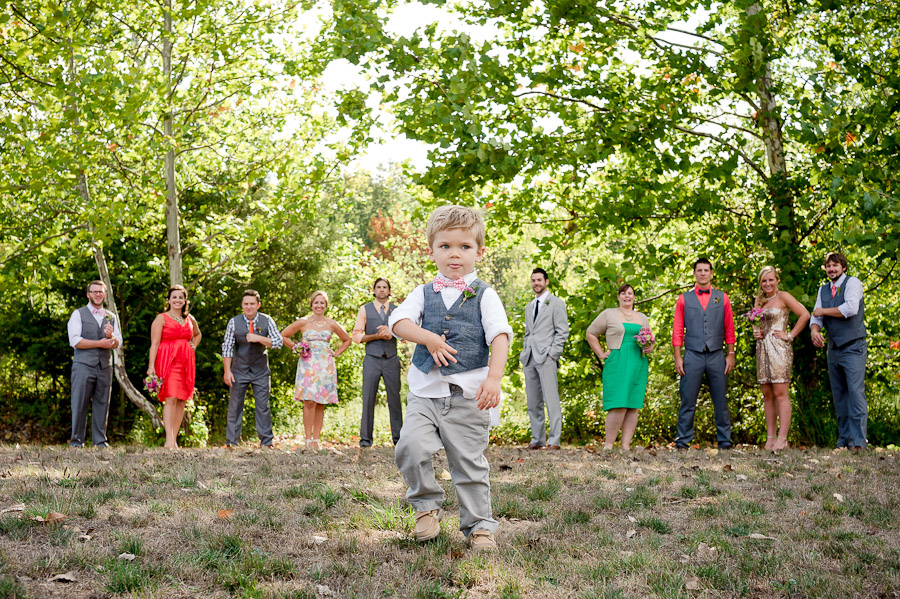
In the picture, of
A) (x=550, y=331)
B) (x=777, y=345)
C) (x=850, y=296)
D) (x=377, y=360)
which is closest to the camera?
(x=850, y=296)

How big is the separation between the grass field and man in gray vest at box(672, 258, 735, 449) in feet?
10.1

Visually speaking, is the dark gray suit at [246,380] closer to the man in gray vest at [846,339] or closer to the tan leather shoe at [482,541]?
the tan leather shoe at [482,541]

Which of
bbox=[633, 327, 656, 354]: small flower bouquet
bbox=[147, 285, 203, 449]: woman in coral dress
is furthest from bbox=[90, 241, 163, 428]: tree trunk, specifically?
bbox=[633, 327, 656, 354]: small flower bouquet

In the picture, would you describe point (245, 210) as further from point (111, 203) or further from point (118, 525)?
point (118, 525)

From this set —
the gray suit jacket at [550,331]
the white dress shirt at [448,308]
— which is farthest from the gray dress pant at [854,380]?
the white dress shirt at [448,308]

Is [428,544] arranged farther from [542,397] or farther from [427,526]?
[542,397]

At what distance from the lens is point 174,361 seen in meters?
9.62

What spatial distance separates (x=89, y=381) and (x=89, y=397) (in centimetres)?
27

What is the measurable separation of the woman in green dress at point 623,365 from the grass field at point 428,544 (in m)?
2.61

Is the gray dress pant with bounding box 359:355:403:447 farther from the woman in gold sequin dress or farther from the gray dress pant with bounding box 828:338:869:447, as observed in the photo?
the gray dress pant with bounding box 828:338:869:447

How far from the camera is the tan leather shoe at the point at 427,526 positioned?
3.97m

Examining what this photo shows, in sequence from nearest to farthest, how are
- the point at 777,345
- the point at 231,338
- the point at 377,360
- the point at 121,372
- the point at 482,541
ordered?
the point at 482,541, the point at 777,345, the point at 377,360, the point at 231,338, the point at 121,372

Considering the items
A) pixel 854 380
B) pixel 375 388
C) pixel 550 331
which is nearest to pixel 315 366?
pixel 375 388

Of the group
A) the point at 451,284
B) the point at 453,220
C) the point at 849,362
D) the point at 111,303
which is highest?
the point at 111,303
